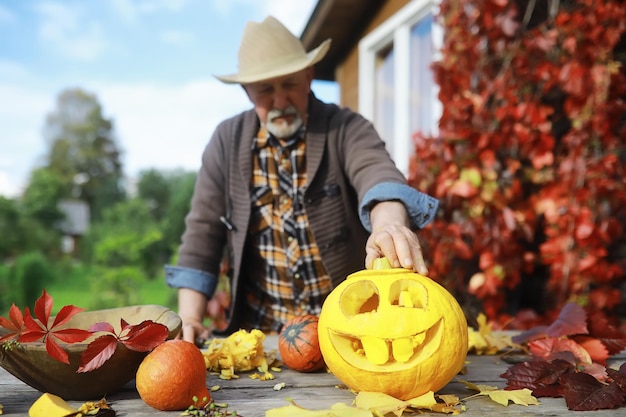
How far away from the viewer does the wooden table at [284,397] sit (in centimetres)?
103

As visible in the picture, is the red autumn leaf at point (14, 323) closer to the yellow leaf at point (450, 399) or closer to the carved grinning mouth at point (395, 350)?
the carved grinning mouth at point (395, 350)

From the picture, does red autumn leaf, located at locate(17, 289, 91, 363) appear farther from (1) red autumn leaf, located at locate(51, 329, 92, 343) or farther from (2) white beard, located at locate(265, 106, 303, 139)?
(2) white beard, located at locate(265, 106, 303, 139)

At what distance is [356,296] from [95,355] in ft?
1.81

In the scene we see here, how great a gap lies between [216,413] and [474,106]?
2.77 meters

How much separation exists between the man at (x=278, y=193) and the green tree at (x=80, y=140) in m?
27.5

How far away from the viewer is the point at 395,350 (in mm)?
1111

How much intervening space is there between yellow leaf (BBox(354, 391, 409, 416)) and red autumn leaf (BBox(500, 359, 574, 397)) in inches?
12.0

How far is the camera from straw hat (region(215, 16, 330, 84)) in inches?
81.4

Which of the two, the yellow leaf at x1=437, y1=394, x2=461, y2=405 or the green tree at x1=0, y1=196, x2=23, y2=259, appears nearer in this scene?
the yellow leaf at x1=437, y1=394, x2=461, y2=405

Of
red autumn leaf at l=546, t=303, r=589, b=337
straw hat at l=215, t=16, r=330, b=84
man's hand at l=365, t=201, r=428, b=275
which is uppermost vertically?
straw hat at l=215, t=16, r=330, b=84

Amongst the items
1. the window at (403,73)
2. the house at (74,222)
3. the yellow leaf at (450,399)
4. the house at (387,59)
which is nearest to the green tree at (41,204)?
the house at (74,222)

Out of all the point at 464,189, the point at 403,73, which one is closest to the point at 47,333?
the point at 464,189

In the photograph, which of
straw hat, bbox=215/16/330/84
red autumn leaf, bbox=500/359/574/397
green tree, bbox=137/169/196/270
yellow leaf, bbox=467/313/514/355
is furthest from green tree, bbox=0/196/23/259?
red autumn leaf, bbox=500/359/574/397

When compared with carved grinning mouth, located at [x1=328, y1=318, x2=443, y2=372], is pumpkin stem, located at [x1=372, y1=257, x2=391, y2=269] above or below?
above
